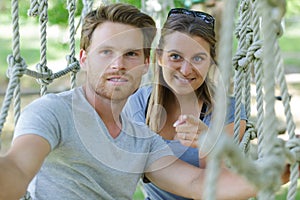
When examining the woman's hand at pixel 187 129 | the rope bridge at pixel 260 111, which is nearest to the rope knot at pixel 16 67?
the rope bridge at pixel 260 111

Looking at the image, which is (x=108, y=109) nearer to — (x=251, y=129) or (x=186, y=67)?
(x=186, y=67)

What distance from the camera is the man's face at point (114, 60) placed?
131 centimetres

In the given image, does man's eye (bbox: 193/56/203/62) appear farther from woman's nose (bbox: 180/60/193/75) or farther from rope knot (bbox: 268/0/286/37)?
rope knot (bbox: 268/0/286/37)

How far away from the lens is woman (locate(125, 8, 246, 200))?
1.57m

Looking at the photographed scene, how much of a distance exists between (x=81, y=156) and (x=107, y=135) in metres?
0.08

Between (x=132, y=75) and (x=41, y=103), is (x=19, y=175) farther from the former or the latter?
(x=132, y=75)

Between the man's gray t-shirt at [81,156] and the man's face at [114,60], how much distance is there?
0.05 meters

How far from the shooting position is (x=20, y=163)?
1.07 m

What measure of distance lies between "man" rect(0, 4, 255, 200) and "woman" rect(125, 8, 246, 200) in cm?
15

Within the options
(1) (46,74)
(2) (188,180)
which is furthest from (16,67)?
(2) (188,180)

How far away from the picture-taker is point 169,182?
1407 mm

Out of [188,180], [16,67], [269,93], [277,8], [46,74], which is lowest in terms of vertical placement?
[188,180]

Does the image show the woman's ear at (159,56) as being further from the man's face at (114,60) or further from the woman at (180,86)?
the man's face at (114,60)

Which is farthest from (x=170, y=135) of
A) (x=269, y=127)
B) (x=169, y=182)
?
(x=269, y=127)
